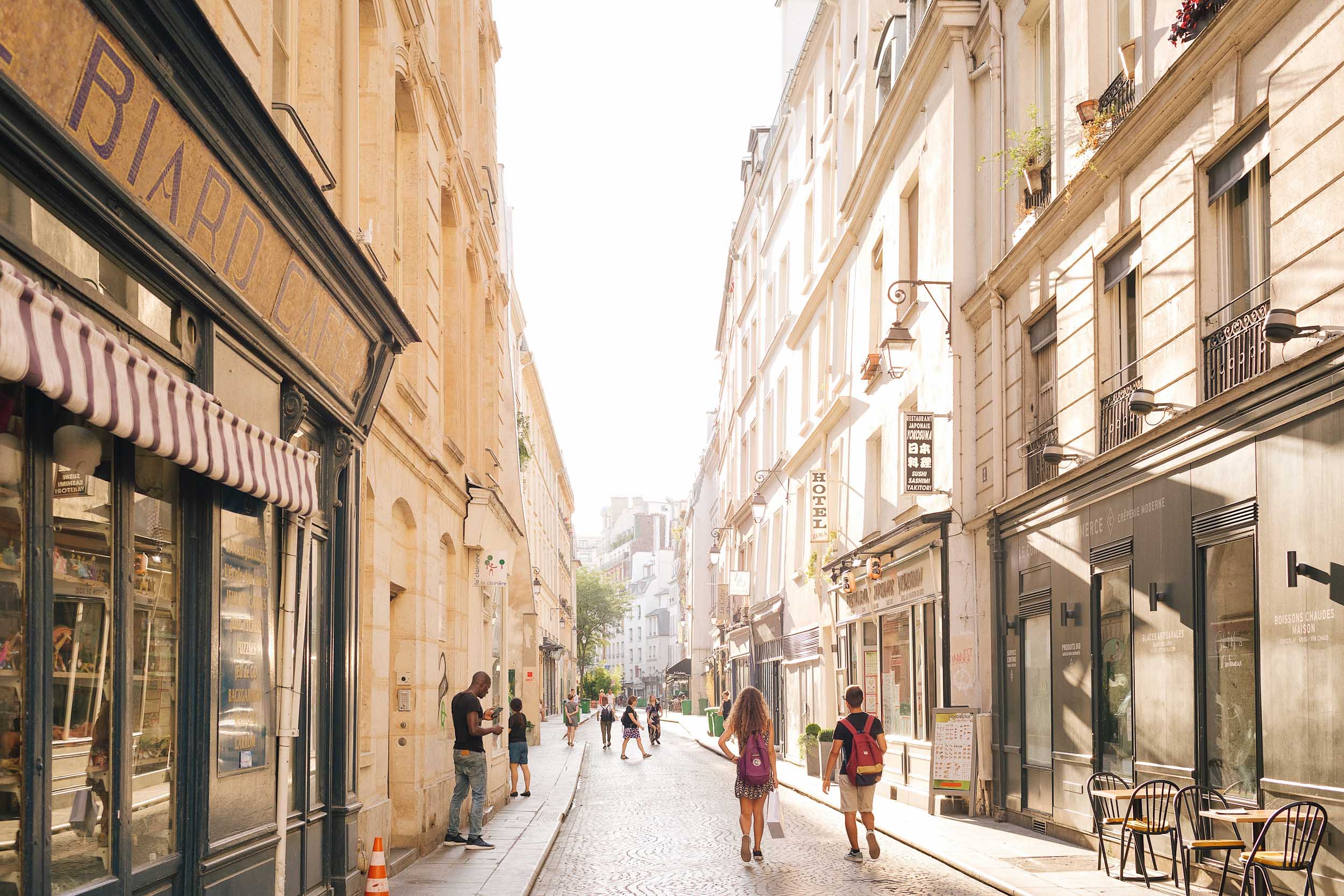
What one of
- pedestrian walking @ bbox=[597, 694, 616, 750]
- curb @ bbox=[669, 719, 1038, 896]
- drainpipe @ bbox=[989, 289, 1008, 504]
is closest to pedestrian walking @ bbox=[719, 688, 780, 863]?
curb @ bbox=[669, 719, 1038, 896]

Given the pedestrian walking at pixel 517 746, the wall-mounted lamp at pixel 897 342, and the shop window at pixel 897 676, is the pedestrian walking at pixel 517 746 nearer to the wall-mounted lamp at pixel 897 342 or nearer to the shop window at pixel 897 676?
the shop window at pixel 897 676

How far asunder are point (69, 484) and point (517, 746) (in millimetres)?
17473

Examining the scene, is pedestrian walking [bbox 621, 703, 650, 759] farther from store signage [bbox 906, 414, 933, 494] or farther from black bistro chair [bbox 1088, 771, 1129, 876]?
black bistro chair [bbox 1088, 771, 1129, 876]

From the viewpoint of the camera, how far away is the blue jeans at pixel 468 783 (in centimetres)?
1478

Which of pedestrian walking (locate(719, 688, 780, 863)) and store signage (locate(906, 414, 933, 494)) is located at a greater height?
store signage (locate(906, 414, 933, 494))

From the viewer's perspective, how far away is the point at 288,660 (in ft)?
27.2

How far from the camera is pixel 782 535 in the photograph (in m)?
37.0

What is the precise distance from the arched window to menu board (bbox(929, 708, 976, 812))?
1097 cm

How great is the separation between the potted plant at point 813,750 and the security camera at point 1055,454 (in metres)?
11.3

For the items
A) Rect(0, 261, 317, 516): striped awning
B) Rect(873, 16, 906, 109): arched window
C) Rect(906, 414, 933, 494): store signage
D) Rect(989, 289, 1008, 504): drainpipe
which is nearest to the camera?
Rect(0, 261, 317, 516): striped awning

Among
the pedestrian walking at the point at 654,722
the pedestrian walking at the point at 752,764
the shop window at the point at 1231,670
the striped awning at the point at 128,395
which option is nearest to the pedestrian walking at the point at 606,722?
the pedestrian walking at the point at 654,722

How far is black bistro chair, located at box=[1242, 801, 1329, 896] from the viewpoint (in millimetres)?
8781

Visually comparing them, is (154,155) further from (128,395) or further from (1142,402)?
(1142,402)

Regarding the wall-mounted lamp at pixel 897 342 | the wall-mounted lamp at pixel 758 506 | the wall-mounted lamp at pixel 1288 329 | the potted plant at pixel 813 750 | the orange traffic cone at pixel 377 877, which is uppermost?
the wall-mounted lamp at pixel 897 342
